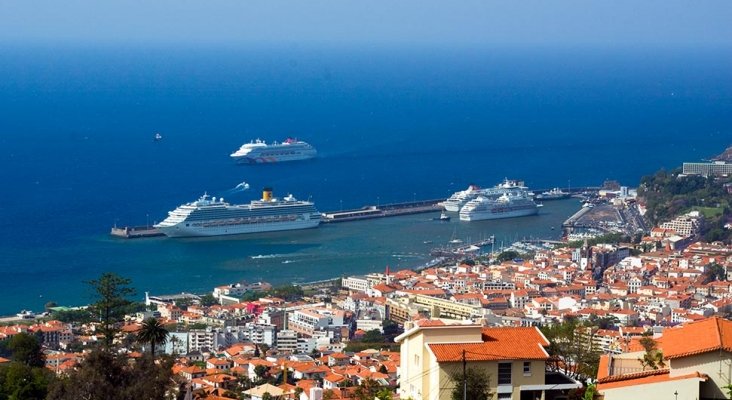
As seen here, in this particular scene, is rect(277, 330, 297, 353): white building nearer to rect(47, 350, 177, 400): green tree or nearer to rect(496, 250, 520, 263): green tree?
rect(496, 250, 520, 263): green tree

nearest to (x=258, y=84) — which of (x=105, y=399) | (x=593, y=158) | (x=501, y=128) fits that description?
(x=501, y=128)

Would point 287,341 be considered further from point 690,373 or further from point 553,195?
point 553,195

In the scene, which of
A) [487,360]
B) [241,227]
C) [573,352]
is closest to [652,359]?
[487,360]

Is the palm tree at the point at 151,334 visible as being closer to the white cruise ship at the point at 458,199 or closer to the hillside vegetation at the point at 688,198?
the hillside vegetation at the point at 688,198

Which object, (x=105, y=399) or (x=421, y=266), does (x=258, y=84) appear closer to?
(x=421, y=266)

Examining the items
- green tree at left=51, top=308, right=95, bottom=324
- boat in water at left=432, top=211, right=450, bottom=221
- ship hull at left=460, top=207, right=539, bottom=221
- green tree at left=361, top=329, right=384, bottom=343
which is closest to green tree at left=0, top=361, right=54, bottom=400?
green tree at left=361, top=329, right=384, bottom=343

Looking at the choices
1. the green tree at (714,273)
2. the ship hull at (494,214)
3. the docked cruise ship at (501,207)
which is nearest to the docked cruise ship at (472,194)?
the docked cruise ship at (501,207)
